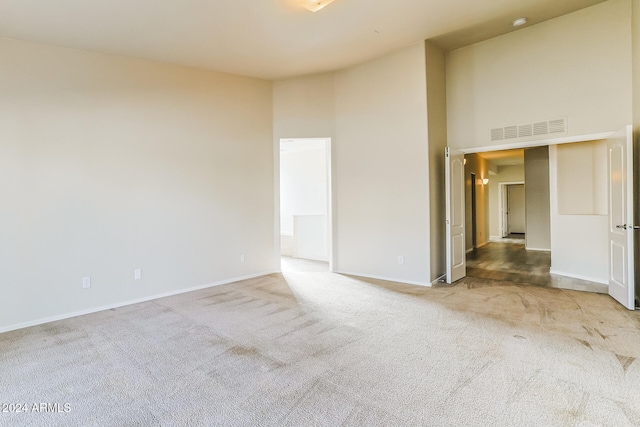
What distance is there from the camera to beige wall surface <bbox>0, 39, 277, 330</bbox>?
3.50 metres

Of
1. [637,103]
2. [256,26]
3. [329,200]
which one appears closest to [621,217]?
[637,103]

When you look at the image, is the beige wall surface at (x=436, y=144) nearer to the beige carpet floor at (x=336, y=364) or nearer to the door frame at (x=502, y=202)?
the beige carpet floor at (x=336, y=364)

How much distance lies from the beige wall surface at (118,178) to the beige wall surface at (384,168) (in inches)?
57.0

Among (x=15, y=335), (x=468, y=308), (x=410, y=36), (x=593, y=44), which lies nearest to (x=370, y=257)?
(x=468, y=308)

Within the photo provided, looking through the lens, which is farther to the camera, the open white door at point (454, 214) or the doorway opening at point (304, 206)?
the doorway opening at point (304, 206)

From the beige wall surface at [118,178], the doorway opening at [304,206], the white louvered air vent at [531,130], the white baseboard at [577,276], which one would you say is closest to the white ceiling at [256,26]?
the beige wall surface at [118,178]

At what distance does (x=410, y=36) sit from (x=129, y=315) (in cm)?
495

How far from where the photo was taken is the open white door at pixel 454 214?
15.5ft

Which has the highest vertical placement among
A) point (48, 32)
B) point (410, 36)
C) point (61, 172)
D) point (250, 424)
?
point (410, 36)

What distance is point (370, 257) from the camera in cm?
529

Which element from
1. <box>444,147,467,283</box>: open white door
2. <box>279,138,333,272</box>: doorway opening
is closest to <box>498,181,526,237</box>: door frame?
<box>279,138,333,272</box>: doorway opening

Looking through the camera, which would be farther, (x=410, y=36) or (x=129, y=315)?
(x=410, y=36)

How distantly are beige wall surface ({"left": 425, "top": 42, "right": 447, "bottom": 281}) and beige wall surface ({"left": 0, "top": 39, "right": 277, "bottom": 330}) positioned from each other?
2.71 m

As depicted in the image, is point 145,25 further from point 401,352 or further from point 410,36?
point 401,352
